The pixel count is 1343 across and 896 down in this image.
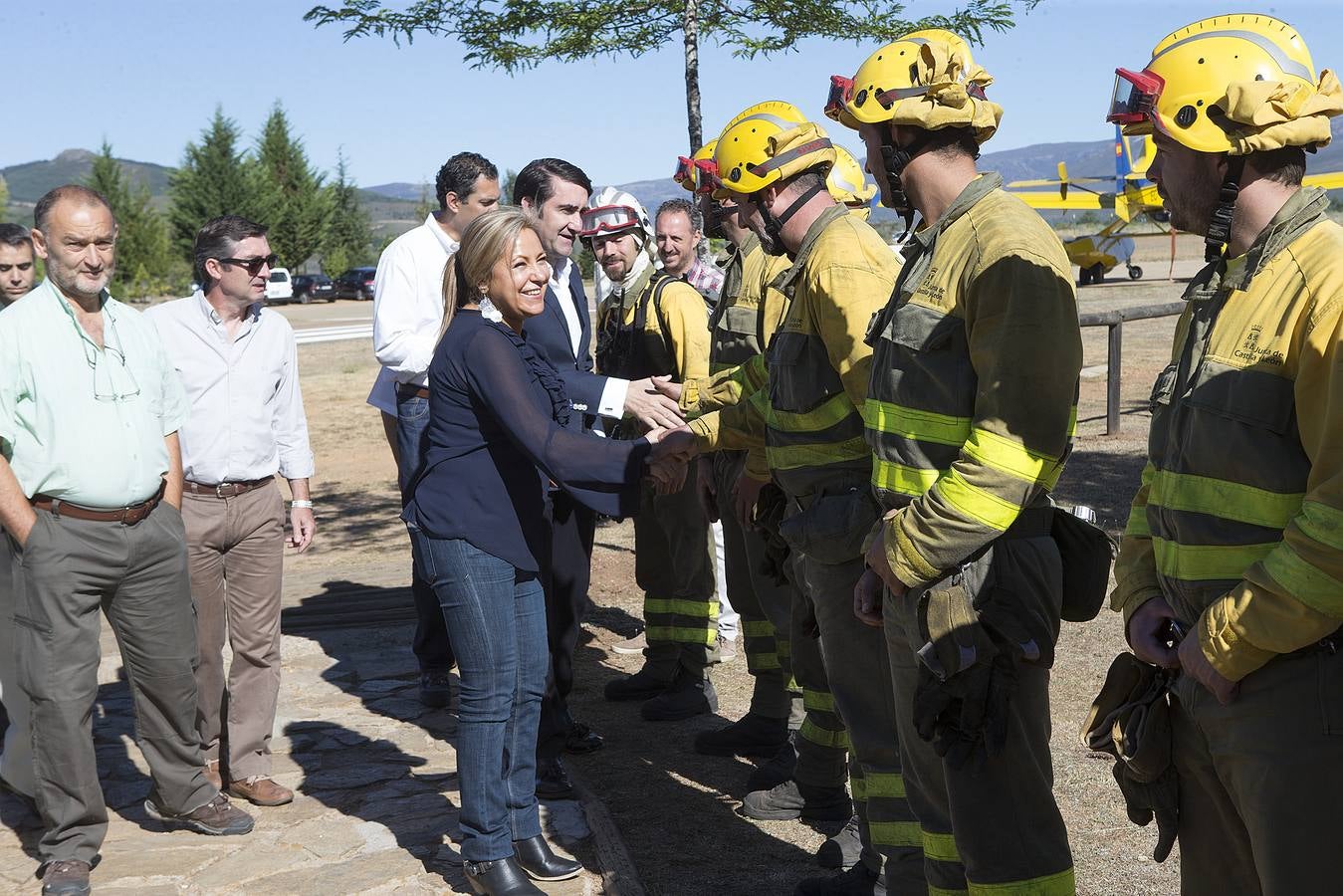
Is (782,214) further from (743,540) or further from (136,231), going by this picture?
(136,231)

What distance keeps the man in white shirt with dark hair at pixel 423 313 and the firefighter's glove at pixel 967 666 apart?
3602 millimetres

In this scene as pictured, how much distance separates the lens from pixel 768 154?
4.01m

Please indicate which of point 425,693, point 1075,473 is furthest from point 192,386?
point 1075,473

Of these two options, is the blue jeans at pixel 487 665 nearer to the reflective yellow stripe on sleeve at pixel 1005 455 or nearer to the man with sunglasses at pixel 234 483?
the man with sunglasses at pixel 234 483

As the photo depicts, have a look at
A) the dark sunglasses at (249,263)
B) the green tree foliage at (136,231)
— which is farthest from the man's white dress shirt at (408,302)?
the green tree foliage at (136,231)

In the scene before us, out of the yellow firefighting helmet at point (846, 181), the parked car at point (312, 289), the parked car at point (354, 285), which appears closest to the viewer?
the yellow firefighting helmet at point (846, 181)

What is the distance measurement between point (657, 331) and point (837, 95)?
2729 millimetres

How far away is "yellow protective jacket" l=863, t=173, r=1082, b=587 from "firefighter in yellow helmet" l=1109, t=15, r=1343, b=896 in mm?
257

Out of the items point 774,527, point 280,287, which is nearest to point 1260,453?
point 774,527

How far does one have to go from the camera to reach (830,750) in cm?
473

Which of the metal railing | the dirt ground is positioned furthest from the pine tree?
the metal railing

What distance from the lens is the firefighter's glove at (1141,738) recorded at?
8.84 ft

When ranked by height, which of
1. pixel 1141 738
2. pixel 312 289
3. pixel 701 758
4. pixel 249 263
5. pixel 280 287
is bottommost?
pixel 312 289

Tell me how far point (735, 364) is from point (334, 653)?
3.33m
